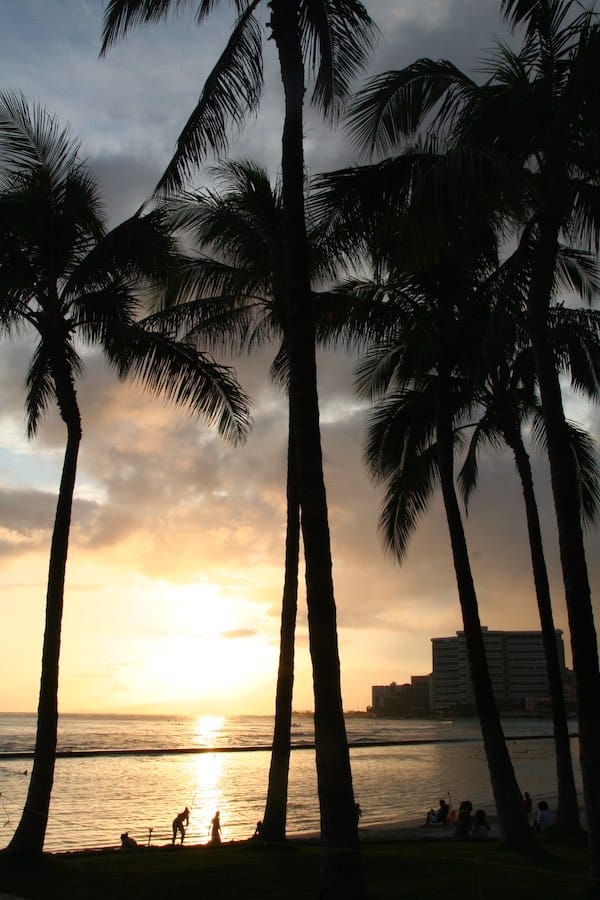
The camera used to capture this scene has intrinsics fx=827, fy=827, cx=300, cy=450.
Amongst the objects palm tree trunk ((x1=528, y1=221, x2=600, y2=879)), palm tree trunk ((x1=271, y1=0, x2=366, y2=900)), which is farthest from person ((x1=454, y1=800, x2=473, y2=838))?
palm tree trunk ((x1=271, y1=0, x2=366, y2=900))

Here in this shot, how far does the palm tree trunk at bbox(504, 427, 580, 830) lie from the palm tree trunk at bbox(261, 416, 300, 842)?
527cm

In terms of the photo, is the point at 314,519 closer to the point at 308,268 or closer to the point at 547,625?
the point at 308,268

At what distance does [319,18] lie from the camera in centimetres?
1087

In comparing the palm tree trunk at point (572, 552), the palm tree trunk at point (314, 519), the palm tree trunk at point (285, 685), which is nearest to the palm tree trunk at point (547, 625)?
the palm tree trunk at point (285, 685)

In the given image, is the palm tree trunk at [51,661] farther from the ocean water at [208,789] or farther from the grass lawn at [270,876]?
the ocean water at [208,789]

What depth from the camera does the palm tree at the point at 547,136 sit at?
9469 mm

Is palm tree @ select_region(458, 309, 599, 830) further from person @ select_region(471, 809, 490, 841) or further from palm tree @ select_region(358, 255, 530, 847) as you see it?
person @ select_region(471, 809, 490, 841)

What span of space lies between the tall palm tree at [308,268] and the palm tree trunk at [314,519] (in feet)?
0.03

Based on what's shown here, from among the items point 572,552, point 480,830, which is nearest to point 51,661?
point 572,552

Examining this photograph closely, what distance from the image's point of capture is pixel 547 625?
58.8 feet

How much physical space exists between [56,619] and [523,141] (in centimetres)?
958

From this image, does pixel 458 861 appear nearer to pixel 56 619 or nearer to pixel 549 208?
pixel 56 619

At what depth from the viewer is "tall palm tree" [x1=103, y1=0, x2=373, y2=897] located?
782 centimetres

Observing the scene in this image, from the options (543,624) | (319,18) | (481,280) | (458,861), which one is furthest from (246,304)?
(458,861)
